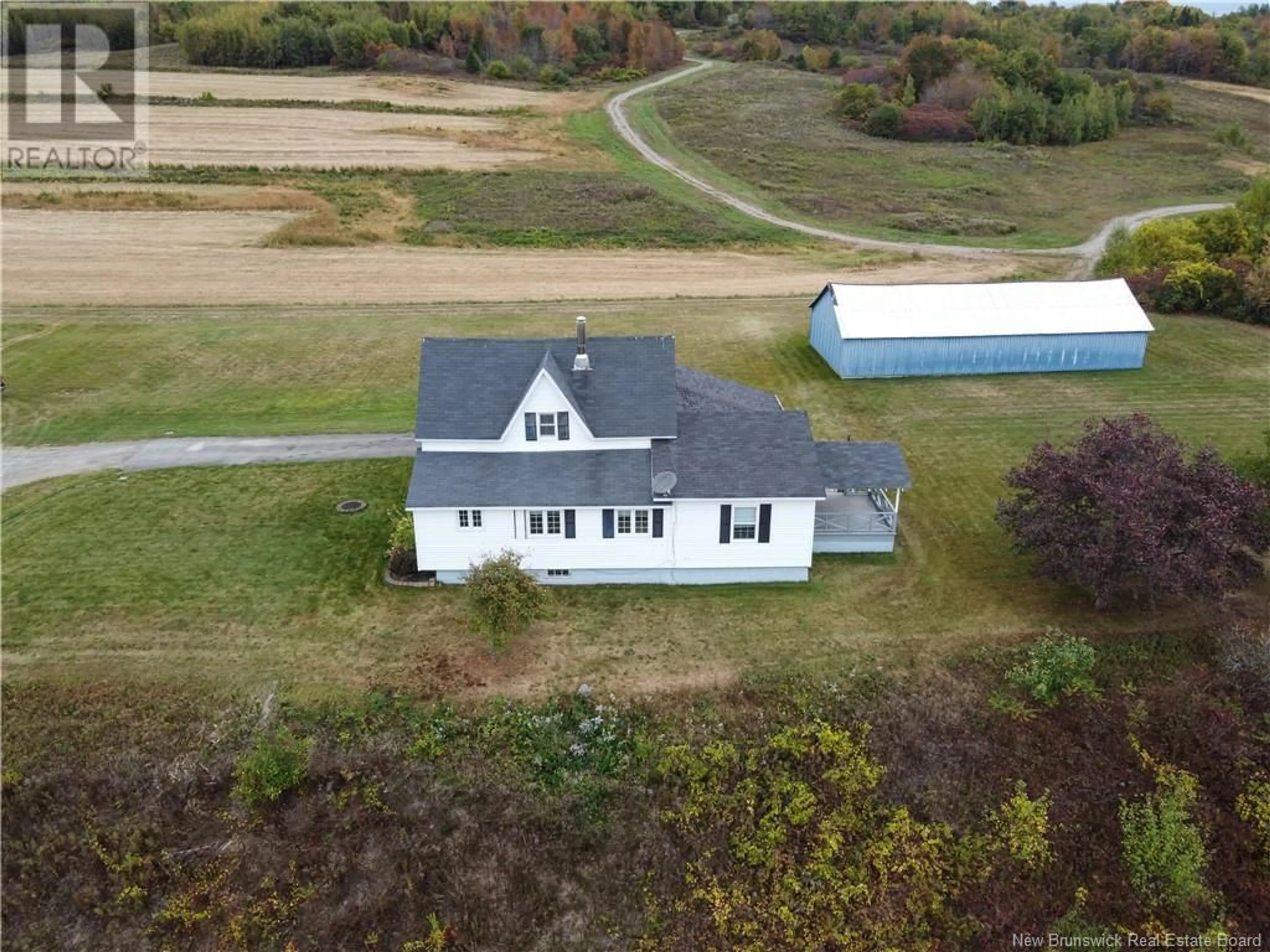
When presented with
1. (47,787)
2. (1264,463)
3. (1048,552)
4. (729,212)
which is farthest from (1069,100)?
(47,787)

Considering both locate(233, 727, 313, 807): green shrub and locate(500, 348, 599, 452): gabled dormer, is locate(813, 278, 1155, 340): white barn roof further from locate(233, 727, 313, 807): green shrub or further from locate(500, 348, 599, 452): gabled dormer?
locate(233, 727, 313, 807): green shrub

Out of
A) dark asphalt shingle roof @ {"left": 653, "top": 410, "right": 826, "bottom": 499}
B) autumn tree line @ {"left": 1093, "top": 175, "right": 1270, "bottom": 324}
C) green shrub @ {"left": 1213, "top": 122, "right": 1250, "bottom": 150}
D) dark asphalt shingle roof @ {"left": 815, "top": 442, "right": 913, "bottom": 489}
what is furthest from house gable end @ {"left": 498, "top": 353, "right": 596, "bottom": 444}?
green shrub @ {"left": 1213, "top": 122, "right": 1250, "bottom": 150}

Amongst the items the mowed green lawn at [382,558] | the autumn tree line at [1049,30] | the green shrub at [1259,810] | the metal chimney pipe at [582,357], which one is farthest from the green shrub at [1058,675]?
the autumn tree line at [1049,30]

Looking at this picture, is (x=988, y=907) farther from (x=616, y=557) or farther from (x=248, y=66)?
(x=248, y=66)

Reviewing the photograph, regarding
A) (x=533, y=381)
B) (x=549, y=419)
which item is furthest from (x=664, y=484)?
(x=533, y=381)

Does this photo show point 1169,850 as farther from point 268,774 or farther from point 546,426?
point 268,774

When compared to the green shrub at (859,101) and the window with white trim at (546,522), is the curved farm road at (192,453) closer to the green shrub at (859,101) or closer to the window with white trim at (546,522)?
the window with white trim at (546,522)
